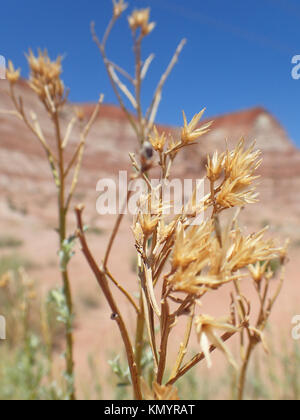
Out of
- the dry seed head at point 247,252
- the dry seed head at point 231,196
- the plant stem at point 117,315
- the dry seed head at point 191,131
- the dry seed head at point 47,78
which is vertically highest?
the dry seed head at point 47,78

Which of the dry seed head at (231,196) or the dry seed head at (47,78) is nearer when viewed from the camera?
the dry seed head at (231,196)

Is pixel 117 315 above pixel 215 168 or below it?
below

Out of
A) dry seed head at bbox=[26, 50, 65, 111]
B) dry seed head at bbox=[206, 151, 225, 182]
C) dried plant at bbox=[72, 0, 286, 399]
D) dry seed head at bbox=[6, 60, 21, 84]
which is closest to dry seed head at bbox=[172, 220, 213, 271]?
dried plant at bbox=[72, 0, 286, 399]

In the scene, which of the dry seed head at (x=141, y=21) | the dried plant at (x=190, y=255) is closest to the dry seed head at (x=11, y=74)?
the dry seed head at (x=141, y=21)

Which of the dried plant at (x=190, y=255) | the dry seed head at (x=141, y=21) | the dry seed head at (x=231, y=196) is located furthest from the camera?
the dry seed head at (x=141, y=21)

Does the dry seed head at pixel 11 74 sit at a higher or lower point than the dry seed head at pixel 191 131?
higher

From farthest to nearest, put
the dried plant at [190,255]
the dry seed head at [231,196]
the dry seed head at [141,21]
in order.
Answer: the dry seed head at [141,21] < the dry seed head at [231,196] < the dried plant at [190,255]

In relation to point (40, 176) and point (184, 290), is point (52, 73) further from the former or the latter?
point (40, 176)

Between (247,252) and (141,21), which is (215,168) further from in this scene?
(141,21)

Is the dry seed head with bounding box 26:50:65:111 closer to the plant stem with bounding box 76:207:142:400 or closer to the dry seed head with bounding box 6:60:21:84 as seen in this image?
the dry seed head with bounding box 6:60:21:84

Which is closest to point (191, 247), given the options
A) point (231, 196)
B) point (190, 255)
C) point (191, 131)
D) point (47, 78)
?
point (190, 255)

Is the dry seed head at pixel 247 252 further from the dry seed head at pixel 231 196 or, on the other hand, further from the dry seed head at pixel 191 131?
the dry seed head at pixel 191 131

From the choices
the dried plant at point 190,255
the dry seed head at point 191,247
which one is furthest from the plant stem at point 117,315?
the dry seed head at point 191,247
